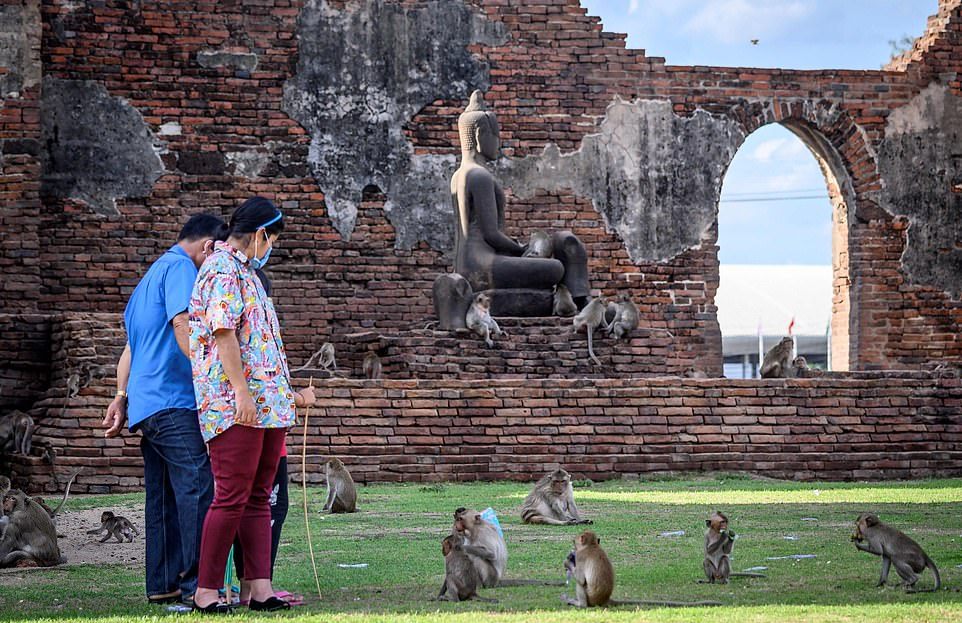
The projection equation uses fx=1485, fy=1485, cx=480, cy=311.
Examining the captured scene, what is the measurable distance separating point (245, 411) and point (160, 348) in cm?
63

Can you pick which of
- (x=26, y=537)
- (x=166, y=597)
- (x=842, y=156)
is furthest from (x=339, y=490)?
(x=842, y=156)

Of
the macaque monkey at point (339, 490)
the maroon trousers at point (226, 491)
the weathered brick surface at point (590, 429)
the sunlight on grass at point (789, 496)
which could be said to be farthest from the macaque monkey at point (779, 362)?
the maroon trousers at point (226, 491)

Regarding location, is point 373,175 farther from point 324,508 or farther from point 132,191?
point 324,508

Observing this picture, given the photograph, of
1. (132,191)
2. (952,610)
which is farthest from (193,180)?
Answer: (952,610)

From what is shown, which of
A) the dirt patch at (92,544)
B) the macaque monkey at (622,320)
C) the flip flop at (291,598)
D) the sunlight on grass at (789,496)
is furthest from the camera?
the macaque monkey at (622,320)

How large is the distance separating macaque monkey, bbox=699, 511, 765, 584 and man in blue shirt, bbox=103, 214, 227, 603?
1.80 meters

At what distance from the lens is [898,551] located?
5148 millimetres

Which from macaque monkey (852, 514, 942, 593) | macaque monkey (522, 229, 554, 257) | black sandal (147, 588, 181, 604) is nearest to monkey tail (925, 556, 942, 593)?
macaque monkey (852, 514, 942, 593)

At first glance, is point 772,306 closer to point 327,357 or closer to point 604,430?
point 327,357

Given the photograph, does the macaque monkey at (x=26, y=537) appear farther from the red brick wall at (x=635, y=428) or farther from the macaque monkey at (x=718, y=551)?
the red brick wall at (x=635, y=428)

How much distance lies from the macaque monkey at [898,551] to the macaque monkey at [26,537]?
11.4 feet

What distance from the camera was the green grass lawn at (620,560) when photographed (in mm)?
4812

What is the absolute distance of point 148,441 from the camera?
520 cm

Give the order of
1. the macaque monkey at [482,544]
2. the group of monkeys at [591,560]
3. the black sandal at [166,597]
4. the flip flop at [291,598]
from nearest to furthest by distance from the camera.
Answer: the group of monkeys at [591,560] < the flip flop at [291,598] < the black sandal at [166,597] < the macaque monkey at [482,544]
